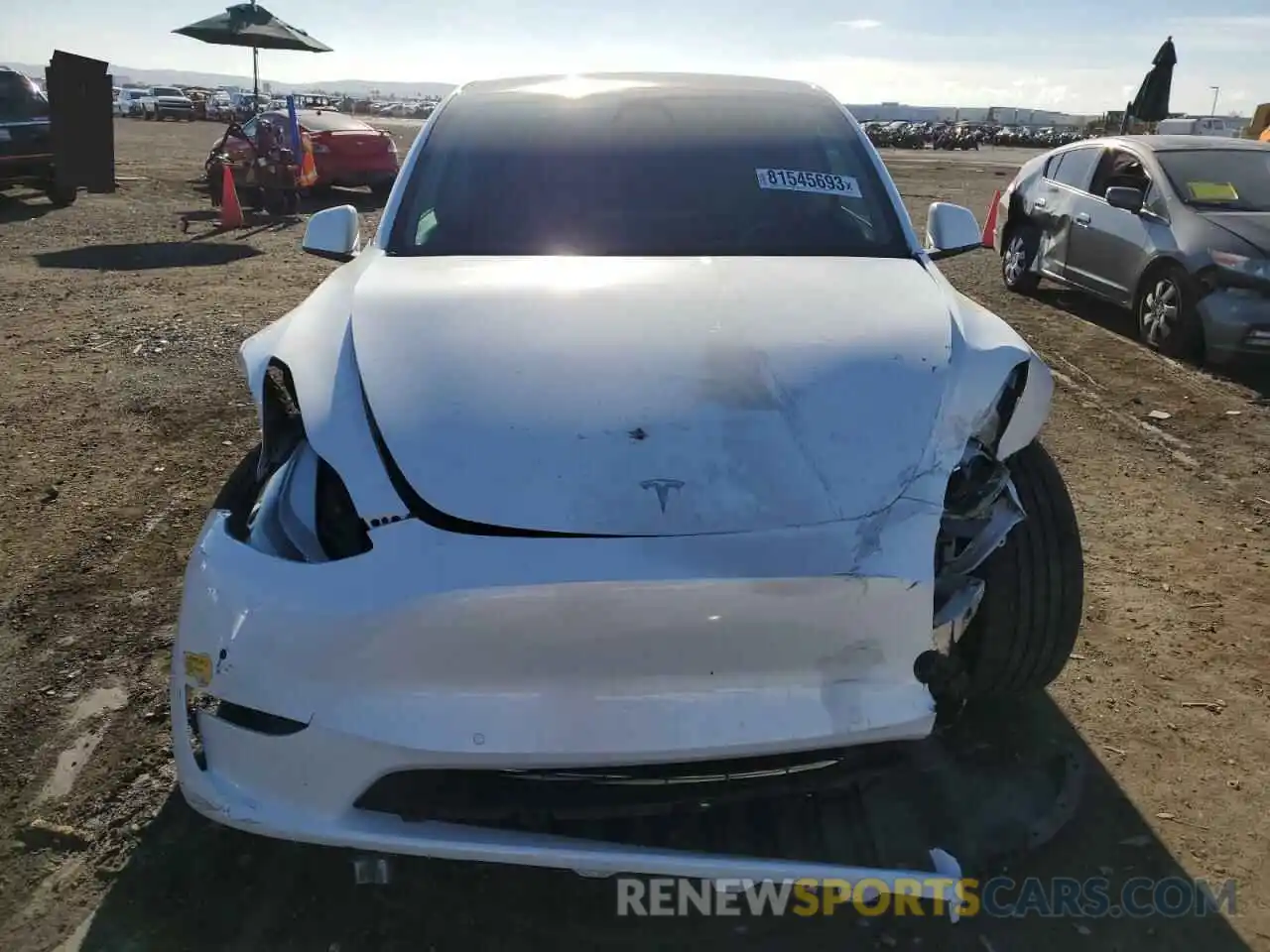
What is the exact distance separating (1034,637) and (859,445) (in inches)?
30.1

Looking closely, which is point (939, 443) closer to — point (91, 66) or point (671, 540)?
point (671, 540)

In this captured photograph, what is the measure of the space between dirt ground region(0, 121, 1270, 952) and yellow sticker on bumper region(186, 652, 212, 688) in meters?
0.53

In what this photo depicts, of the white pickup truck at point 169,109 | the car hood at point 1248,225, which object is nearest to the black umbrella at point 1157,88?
the car hood at point 1248,225

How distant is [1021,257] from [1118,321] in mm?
1206

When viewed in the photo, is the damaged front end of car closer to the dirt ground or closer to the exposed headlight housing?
the dirt ground

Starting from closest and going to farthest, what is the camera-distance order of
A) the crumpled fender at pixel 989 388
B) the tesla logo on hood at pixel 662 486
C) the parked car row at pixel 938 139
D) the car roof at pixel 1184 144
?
1. the tesla logo on hood at pixel 662 486
2. the crumpled fender at pixel 989 388
3. the car roof at pixel 1184 144
4. the parked car row at pixel 938 139

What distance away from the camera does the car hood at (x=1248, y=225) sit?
6.11m

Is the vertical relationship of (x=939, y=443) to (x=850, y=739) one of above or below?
above

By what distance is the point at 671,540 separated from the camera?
70.3 inches

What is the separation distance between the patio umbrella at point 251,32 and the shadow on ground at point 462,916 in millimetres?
13295

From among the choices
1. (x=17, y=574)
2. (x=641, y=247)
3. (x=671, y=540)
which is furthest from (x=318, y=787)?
(x=17, y=574)

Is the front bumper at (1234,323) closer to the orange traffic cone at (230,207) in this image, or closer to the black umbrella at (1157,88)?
the orange traffic cone at (230,207)

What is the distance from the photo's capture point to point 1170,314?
6543 mm

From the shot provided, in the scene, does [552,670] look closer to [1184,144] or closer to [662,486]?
[662,486]
